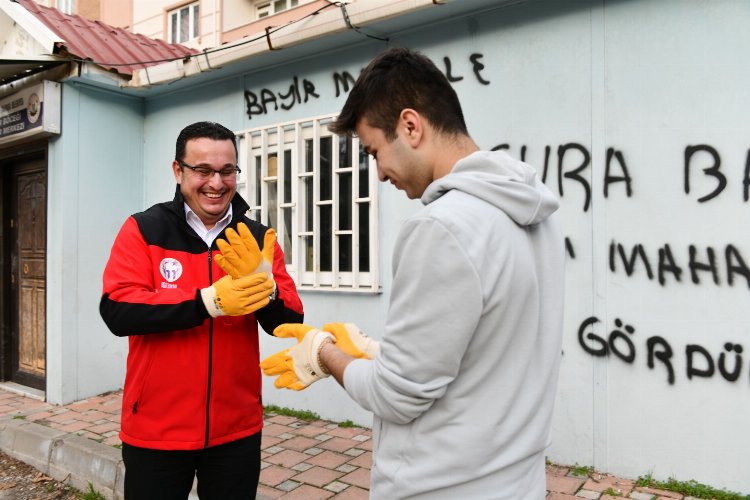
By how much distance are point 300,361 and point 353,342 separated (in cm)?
16

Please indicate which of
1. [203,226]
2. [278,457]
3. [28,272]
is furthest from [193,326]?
[28,272]

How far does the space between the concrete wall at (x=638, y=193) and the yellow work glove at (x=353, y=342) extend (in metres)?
2.55

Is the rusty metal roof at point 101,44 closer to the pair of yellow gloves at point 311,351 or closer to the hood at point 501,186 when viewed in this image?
the pair of yellow gloves at point 311,351

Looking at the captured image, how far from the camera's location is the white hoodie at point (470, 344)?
1166 millimetres

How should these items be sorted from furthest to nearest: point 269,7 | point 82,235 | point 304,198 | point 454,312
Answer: point 269,7, point 82,235, point 304,198, point 454,312

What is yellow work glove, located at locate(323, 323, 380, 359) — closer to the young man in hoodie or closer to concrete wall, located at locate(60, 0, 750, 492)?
the young man in hoodie

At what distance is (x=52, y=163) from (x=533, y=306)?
590 centimetres

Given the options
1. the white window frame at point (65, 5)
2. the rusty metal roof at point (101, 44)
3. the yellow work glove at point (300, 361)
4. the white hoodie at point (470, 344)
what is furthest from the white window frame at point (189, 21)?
the white hoodie at point (470, 344)

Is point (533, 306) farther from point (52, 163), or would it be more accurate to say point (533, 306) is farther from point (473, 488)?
point (52, 163)

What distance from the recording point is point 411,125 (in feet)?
4.45

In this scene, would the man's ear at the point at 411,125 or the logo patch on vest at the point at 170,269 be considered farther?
the logo patch on vest at the point at 170,269

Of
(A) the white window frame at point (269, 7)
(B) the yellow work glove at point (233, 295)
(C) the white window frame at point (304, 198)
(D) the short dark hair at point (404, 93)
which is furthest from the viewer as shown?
(A) the white window frame at point (269, 7)

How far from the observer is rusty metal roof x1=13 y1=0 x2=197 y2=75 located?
563 centimetres

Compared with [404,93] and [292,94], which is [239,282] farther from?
[292,94]
